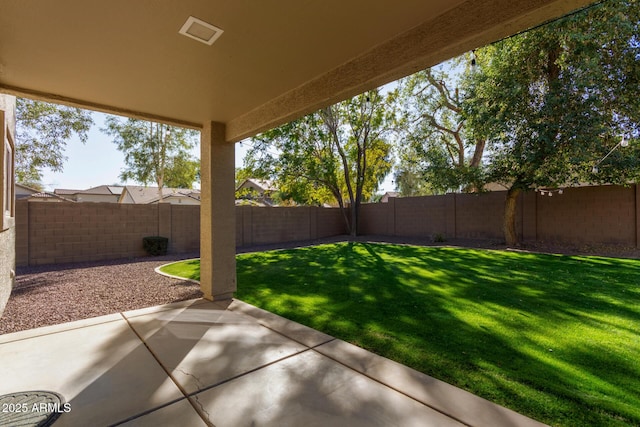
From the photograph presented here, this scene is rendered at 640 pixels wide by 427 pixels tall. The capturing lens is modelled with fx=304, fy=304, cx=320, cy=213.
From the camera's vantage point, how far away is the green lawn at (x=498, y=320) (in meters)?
2.33

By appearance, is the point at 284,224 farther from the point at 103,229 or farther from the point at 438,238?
the point at 103,229

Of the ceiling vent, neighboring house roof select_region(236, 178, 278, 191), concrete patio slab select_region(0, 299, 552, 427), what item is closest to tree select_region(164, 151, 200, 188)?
neighboring house roof select_region(236, 178, 278, 191)

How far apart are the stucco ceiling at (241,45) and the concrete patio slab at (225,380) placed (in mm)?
2594

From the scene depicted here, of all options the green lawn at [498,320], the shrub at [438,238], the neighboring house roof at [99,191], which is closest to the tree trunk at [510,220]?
the shrub at [438,238]

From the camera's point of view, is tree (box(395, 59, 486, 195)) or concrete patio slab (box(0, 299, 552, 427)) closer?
concrete patio slab (box(0, 299, 552, 427))

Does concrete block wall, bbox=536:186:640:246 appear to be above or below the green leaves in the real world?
below

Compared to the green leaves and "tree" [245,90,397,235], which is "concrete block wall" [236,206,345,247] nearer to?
"tree" [245,90,397,235]

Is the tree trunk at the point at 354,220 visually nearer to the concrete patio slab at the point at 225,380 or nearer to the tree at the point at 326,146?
the tree at the point at 326,146

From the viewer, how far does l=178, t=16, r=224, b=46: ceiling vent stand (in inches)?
92.4

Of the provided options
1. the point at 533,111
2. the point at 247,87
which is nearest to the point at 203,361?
the point at 247,87

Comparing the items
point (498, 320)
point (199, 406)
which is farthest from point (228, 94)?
point (498, 320)

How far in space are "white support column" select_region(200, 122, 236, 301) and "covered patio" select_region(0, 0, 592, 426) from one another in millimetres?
893

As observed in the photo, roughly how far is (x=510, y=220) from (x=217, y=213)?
34.9 ft

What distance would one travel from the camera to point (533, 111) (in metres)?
9.27
